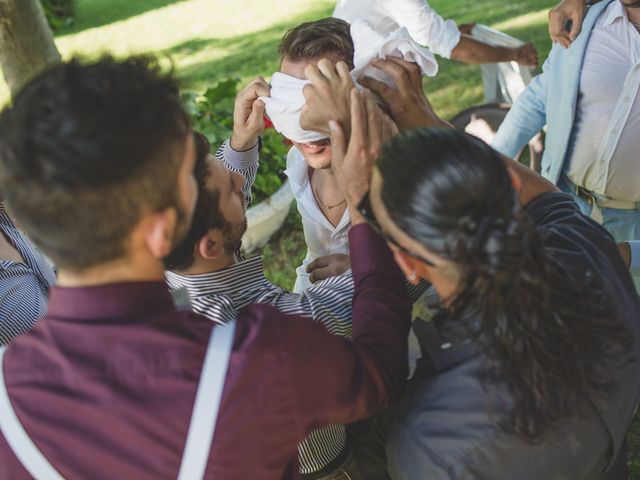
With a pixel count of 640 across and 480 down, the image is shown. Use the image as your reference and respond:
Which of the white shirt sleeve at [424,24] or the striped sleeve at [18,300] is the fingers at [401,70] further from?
the white shirt sleeve at [424,24]

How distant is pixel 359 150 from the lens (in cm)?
151

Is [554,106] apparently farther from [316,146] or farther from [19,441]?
[19,441]

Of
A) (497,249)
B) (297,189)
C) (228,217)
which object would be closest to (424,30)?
(297,189)

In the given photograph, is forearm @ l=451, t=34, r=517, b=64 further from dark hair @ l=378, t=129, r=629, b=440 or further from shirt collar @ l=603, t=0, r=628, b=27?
dark hair @ l=378, t=129, r=629, b=440

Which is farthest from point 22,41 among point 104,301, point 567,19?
point 104,301

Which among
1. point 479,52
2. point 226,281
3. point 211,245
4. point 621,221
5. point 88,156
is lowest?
point 621,221

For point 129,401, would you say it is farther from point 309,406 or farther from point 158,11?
point 158,11

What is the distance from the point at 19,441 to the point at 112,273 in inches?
13.7

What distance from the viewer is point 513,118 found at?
298 cm

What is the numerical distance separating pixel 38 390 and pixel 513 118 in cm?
260

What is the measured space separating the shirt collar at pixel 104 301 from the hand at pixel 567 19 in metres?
2.16

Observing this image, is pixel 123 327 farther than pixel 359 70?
No

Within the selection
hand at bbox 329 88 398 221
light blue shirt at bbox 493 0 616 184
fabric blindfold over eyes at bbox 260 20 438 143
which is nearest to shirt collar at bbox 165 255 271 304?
hand at bbox 329 88 398 221

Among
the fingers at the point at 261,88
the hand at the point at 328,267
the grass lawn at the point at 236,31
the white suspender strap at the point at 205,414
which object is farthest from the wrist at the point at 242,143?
the grass lawn at the point at 236,31
